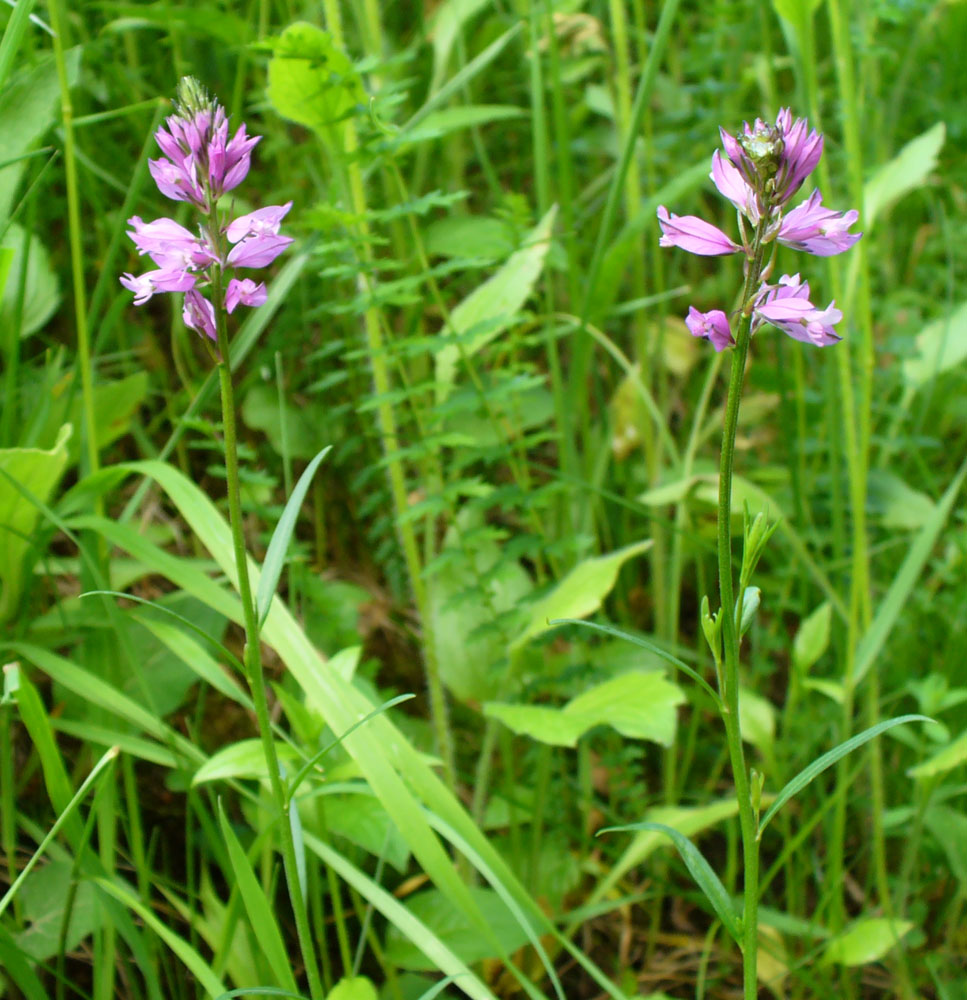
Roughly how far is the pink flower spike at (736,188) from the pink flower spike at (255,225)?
11.9 inches

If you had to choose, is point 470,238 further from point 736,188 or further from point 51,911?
point 51,911

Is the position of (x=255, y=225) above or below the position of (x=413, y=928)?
above

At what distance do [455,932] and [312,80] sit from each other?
1097mm

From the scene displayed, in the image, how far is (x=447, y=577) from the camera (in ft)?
5.13

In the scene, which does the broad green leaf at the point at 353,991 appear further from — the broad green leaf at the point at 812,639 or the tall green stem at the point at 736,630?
the broad green leaf at the point at 812,639

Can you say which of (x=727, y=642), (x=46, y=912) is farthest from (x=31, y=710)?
(x=727, y=642)

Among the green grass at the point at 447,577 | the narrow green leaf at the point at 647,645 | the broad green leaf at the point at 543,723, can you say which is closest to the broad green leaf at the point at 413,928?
the green grass at the point at 447,577

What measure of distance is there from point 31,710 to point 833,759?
2.32ft

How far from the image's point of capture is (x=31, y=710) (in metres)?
0.89

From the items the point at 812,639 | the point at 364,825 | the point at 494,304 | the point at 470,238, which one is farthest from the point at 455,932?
the point at 470,238

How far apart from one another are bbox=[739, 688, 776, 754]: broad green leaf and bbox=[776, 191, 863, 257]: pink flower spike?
0.87m

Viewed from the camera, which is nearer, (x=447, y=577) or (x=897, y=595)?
(x=897, y=595)

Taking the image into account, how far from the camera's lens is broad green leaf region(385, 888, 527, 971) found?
1181 millimetres

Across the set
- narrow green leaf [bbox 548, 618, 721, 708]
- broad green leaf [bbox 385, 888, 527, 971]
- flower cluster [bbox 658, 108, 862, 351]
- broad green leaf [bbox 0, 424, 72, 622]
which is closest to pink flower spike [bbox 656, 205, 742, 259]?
flower cluster [bbox 658, 108, 862, 351]
